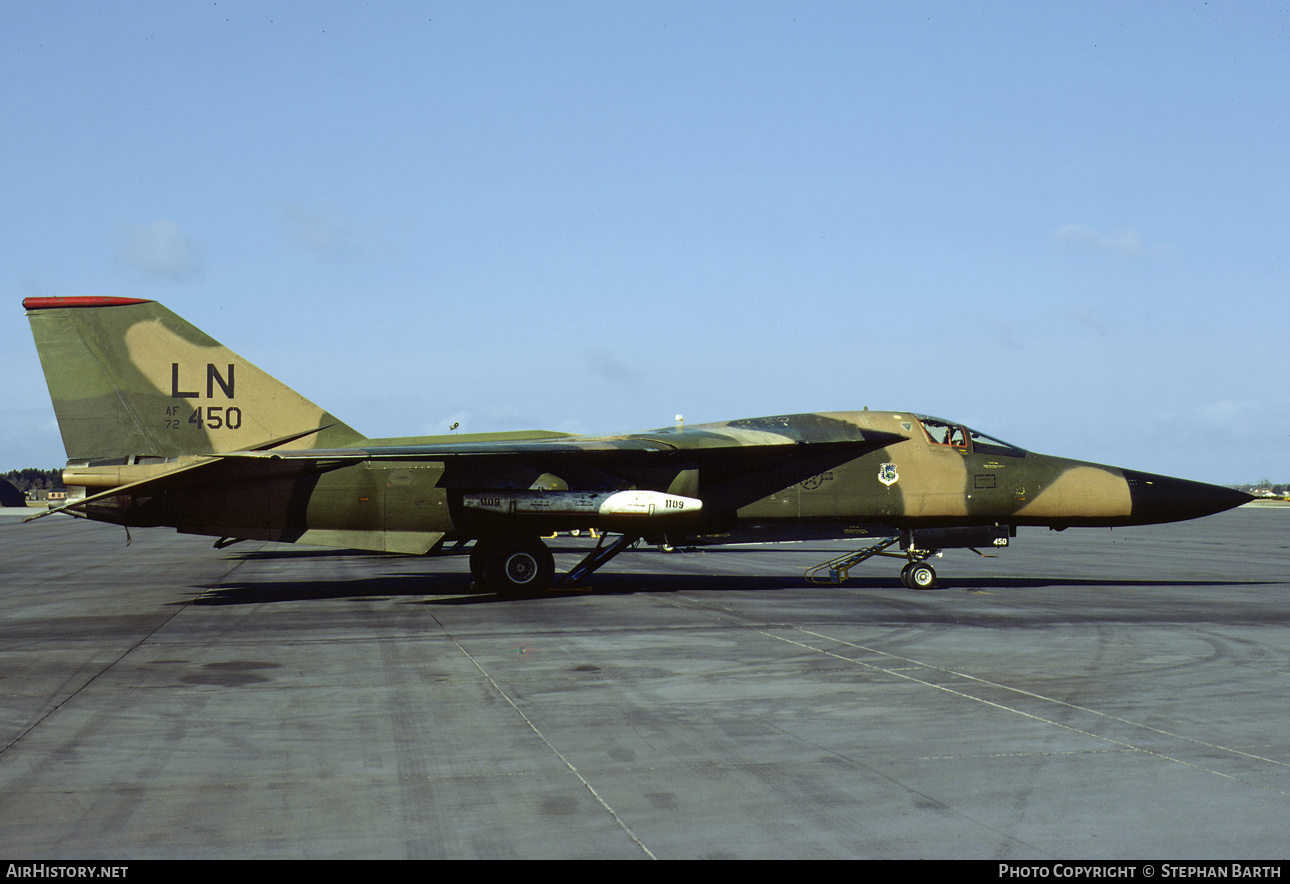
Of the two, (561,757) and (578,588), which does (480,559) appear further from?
(561,757)

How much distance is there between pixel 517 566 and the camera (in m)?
16.8

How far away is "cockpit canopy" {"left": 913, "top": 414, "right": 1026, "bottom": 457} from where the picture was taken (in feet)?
59.2

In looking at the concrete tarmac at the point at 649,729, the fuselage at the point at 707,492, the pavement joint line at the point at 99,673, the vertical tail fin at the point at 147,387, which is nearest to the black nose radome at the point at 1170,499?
the fuselage at the point at 707,492

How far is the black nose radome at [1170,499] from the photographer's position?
1783 centimetres

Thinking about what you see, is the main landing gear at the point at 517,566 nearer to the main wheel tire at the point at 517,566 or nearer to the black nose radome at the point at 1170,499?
the main wheel tire at the point at 517,566

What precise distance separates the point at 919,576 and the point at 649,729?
11728 mm

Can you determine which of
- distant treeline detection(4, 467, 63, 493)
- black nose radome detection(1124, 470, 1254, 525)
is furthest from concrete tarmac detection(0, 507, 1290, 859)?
distant treeline detection(4, 467, 63, 493)

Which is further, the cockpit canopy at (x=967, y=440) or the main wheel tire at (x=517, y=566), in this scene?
the cockpit canopy at (x=967, y=440)

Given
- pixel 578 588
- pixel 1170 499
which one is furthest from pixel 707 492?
pixel 1170 499

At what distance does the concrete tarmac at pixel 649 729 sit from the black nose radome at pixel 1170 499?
2.54 meters

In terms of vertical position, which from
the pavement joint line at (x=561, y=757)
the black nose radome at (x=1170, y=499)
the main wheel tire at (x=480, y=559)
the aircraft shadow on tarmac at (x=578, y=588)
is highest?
the black nose radome at (x=1170, y=499)

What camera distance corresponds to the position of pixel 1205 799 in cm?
554

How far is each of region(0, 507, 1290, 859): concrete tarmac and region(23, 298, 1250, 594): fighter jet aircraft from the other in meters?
1.72
